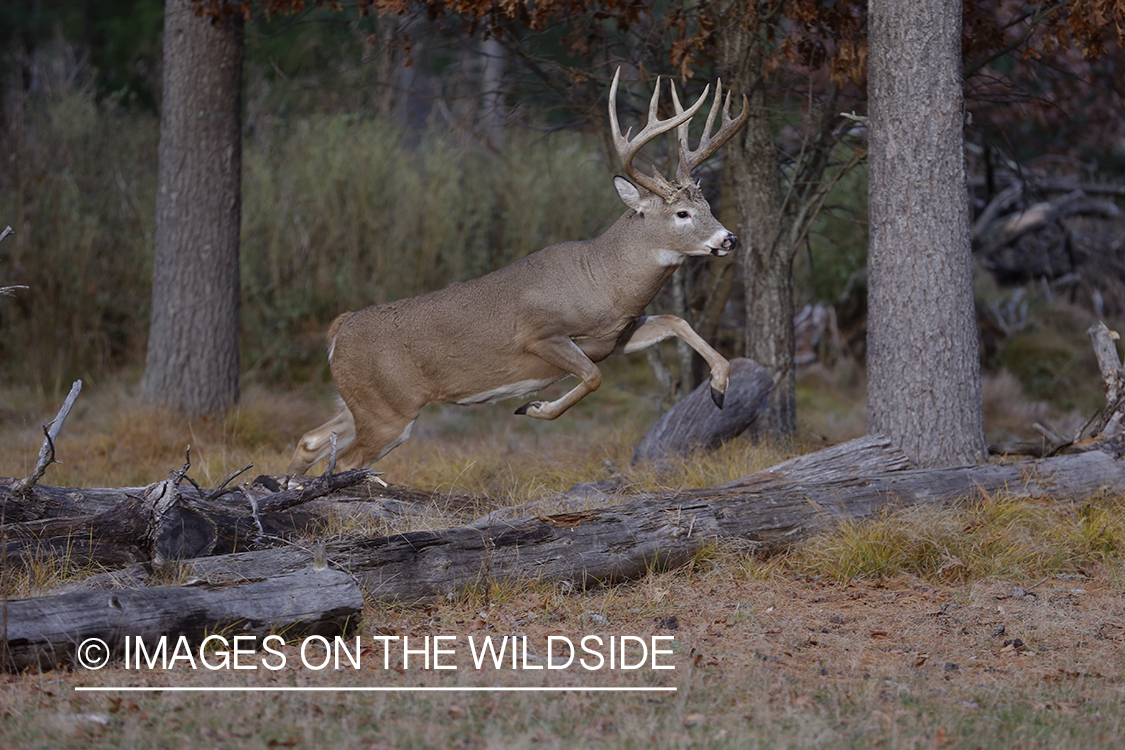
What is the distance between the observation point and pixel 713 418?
7555 millimetres

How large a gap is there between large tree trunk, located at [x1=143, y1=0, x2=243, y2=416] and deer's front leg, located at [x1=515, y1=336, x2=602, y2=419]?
375cm

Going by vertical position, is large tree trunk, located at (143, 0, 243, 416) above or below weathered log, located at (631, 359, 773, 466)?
above

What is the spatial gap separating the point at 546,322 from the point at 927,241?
2.41 meters

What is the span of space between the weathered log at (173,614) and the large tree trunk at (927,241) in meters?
3.81

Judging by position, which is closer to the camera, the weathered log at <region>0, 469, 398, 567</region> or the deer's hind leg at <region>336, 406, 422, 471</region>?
the weathered log at <region>0, 469, 398, 567</region>

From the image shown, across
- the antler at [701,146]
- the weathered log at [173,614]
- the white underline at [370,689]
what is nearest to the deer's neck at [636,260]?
the antler at [701,146]

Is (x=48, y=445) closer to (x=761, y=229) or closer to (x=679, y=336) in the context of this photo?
(x=679, y=336)

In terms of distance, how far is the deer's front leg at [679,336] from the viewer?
673 centimetres

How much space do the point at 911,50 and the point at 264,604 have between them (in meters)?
5.00

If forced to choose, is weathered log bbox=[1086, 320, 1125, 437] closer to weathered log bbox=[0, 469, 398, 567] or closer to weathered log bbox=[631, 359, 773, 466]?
weathered log bbox=[631, 359, 773, 466]

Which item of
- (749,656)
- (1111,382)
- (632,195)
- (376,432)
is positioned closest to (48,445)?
(376,432)

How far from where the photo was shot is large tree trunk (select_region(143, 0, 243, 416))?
907cm

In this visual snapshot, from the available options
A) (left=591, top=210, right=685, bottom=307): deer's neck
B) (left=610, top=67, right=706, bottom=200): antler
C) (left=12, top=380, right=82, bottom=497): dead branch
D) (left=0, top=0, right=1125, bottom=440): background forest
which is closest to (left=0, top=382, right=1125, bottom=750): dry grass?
(left=12, top=380, right=82, bottom=497): dead branch

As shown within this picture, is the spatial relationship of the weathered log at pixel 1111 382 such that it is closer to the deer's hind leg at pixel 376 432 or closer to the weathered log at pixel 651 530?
the weathered log at pixel 651 530
